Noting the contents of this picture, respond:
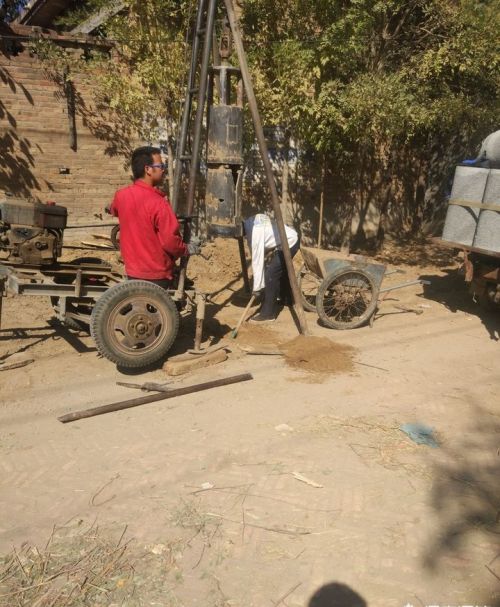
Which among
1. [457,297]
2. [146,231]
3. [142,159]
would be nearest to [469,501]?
[146,231]

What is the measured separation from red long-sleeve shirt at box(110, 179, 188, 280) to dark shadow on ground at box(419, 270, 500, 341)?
454 centimetres

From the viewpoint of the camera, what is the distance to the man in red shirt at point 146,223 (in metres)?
5.28

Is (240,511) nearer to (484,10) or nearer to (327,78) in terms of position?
(327,78)

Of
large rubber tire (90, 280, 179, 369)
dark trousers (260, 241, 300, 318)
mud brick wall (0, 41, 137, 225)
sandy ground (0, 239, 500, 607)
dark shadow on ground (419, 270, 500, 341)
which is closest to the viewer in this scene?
sandy ground (0, 239, 500, 607)

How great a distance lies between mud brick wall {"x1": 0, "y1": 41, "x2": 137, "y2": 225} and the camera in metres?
9.84

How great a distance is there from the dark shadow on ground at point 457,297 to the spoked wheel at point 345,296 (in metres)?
1.74

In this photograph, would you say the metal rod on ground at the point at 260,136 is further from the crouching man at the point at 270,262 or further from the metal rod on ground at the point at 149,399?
the metal rod on ground at the point at 149,399

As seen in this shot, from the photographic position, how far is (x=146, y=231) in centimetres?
535

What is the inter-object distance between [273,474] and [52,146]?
28.9 ft

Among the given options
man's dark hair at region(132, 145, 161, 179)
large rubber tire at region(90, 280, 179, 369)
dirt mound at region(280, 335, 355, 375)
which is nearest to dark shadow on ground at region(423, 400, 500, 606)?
dirt mound at region(280, 335, 355, 375)

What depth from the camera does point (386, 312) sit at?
8.05 metres

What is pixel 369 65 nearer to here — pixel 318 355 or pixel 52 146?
pixel 52 146

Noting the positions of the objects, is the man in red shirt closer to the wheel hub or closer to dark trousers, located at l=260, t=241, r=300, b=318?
the wheel hub

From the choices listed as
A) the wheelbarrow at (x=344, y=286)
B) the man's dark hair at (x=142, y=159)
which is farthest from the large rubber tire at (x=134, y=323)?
the wheelbarrow at (x=344, y=286)
